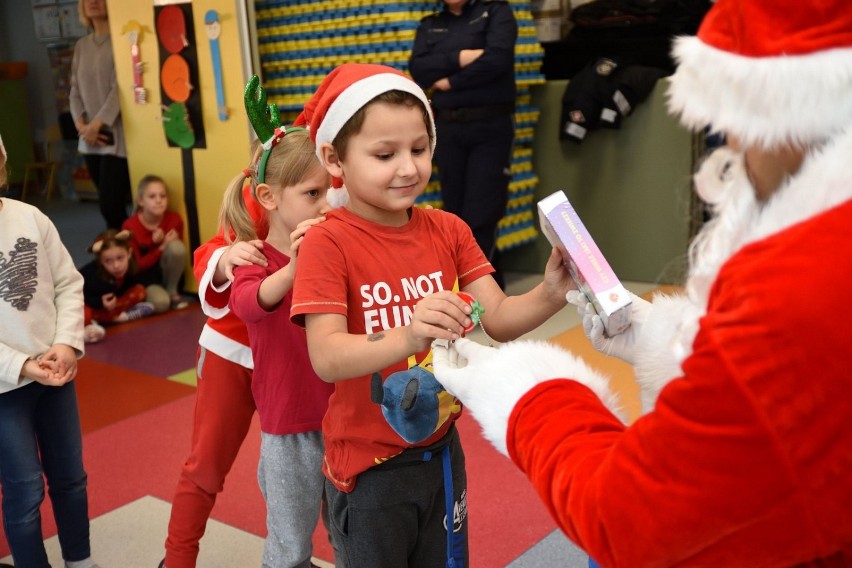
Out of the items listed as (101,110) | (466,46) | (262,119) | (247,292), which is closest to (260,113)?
(262,119)

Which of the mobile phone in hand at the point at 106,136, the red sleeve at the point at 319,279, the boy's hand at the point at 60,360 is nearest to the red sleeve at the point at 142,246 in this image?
the mobile phone in hand at the point at 106,136

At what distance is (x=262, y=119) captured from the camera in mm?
1902

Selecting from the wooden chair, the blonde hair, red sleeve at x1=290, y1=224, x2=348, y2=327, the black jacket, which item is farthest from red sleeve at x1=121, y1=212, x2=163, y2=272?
the wooden chair

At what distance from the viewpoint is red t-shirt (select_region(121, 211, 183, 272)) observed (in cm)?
494

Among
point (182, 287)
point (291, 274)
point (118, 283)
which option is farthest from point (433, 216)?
point (182, 287)

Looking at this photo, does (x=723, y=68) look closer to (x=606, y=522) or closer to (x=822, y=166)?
(x=822, y=166)

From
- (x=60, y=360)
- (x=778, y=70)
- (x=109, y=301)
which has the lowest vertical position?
(x=109, y=301)

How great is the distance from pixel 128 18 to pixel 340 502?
419 cm

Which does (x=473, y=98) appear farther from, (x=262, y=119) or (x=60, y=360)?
(x=60, y=360)

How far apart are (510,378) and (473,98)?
333 cm

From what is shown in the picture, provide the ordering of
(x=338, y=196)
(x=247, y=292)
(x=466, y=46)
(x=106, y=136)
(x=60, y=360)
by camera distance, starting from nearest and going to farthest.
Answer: (x=338, y=196), (x=247, y=292), (x=60, y=360), (x=466, y=46), (x=106, y=136)

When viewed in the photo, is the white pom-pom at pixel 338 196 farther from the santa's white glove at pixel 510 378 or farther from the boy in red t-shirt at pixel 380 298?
the santa's white glove at pixel 510 378

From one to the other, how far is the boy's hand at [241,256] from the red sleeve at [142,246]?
11.1 feet

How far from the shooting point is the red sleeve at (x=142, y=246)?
16.2 feet
